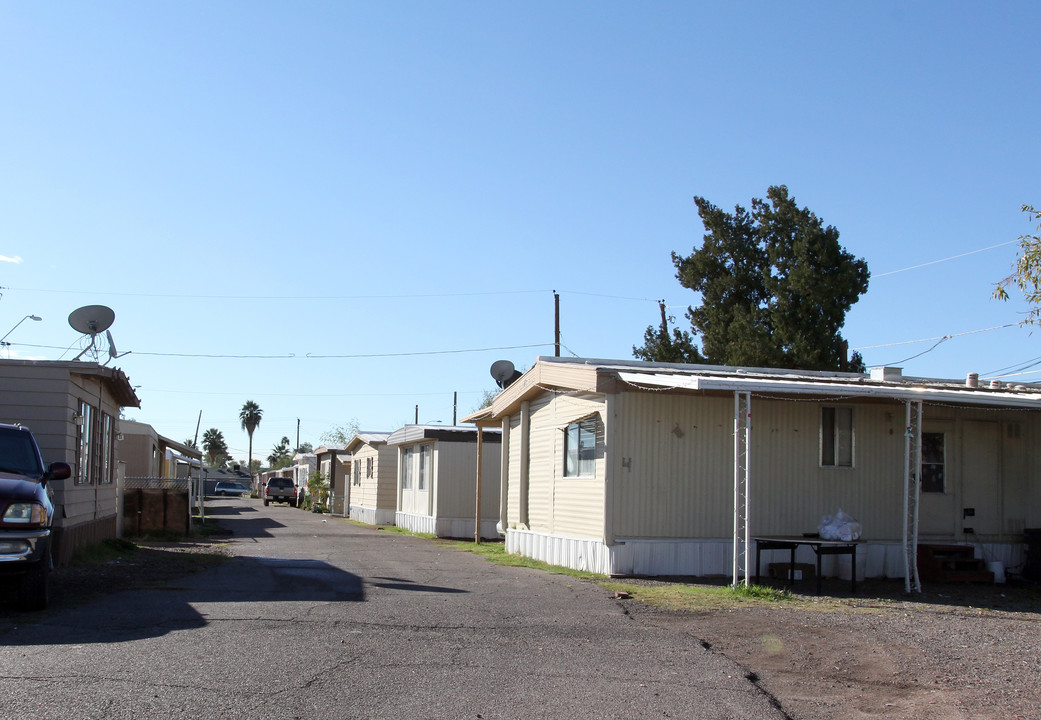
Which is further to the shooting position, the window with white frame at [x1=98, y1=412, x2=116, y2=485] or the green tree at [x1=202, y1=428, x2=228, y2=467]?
the green tree at [x1=202, y1=428, x2=228, y2=467]

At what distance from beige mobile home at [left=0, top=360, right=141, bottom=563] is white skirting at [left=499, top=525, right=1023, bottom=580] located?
24.8 ft

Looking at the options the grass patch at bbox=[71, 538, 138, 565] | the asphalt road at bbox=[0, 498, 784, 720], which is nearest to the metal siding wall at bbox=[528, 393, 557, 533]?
the asphalt road at bbox=[0, 498, 784, 720]

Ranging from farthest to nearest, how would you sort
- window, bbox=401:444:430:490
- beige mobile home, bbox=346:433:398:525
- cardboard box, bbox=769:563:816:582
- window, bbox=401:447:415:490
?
beige mobile home, bbox=346:433:398:525 < window, bbox=401:447:415:490 < window, bbox=401:444:430:490 < cardboard box, bbox=769:563:816:582

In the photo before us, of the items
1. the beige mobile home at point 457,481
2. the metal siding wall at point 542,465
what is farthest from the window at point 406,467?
the metal siding wall at point 542,465

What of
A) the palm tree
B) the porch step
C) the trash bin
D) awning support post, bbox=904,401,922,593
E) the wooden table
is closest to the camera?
the wooden table

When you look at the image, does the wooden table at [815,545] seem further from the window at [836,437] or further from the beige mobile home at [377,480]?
the beige mobile home at [377,480]

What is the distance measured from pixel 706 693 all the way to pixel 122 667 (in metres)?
4.08

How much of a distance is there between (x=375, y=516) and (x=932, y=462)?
1970 cm

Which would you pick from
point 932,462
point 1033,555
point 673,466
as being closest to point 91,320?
point 673,466

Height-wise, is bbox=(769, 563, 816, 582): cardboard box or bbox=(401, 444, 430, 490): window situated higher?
bbox=(401, 444, 430, 490): window

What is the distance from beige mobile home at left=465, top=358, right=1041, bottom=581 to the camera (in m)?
13.8

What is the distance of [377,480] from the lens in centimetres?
3139

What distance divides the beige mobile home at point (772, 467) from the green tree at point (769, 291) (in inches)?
383

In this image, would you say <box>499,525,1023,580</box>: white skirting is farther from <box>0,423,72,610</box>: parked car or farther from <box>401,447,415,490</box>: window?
<box>401,447,415,490</box>: window
